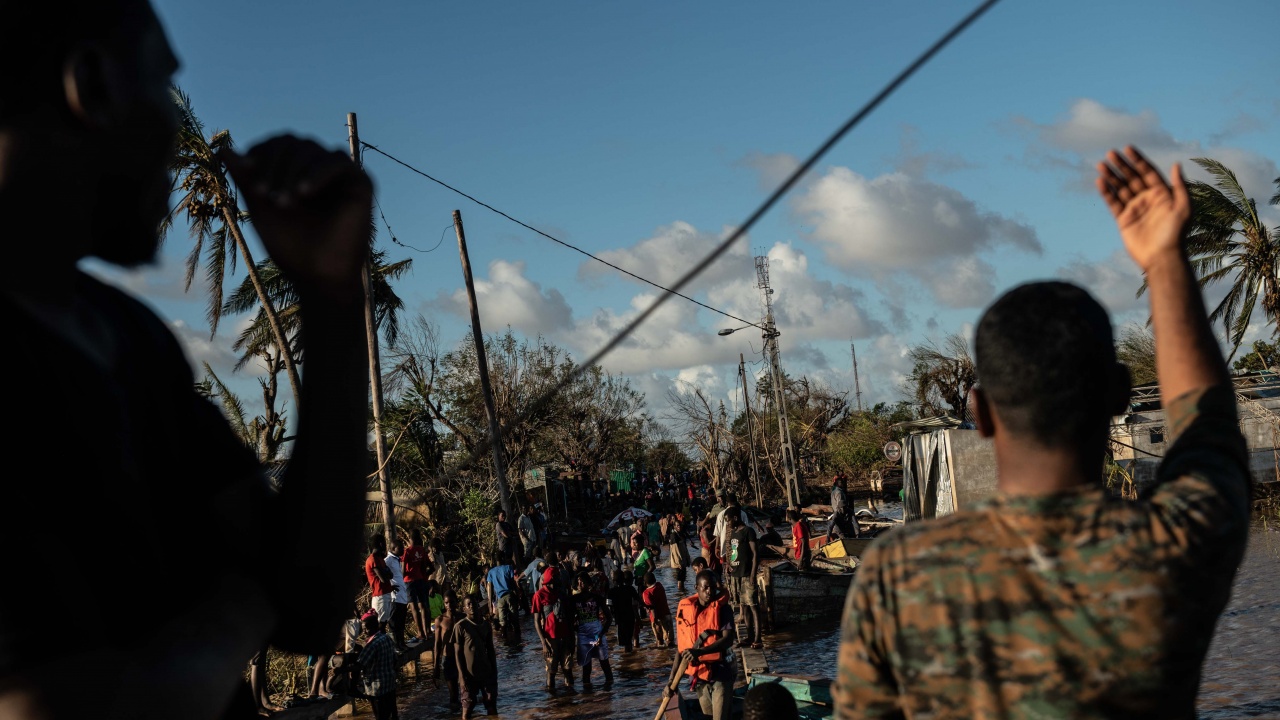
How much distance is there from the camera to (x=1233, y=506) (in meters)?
1.77

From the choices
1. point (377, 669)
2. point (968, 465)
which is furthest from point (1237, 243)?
point (377, 669)

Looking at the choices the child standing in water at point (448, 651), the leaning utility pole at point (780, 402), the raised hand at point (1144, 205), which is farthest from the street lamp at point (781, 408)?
the raised hand at point (1144, 205)

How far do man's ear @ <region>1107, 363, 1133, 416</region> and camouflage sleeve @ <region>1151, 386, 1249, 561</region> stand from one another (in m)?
0.12

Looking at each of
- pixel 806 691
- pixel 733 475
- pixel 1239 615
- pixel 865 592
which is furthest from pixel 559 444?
pixel 865 592

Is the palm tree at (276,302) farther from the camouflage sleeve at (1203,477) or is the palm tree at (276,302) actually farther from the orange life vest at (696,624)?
the camouflage sleeve at (1203,477)

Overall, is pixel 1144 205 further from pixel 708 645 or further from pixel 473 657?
pixel 473 657

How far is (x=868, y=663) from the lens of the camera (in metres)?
1.82

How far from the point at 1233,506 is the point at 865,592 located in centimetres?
66

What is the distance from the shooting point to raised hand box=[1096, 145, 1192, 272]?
1.99m

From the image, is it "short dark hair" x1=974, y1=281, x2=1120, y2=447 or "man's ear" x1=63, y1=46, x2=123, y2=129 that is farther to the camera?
"short dark hair" x1=974, y1=281, x2=1120, y2=447

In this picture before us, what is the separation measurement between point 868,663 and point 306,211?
4.43ft

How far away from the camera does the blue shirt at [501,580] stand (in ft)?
63.1

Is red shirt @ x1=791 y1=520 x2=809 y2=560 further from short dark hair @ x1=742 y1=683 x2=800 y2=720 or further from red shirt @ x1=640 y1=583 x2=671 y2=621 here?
short dark hair @ x1=742 y1=683 x2=800 y2=720

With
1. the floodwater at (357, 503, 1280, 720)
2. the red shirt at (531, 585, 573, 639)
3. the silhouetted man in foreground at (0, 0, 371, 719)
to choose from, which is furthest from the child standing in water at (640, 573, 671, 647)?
the silhouetted man in foreground at (0, 0, 371, 719)
